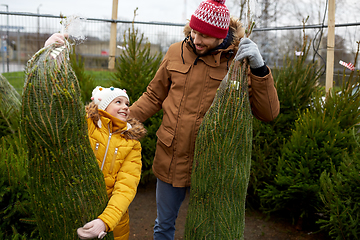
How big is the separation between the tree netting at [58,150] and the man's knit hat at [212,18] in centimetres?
94

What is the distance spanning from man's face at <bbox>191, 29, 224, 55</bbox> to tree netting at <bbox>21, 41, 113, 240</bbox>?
0.95 m

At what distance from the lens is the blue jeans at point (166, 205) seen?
2521 millimetres

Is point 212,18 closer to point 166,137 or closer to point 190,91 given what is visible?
point 190,91

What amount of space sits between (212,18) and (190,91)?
56 cm

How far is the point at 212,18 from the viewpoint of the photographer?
81.4 inches

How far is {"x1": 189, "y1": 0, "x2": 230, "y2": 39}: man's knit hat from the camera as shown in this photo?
2072 mm

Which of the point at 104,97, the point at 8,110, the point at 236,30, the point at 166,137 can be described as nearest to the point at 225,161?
the point at 166,137

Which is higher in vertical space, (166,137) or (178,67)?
(178,67)

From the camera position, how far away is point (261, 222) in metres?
3.89

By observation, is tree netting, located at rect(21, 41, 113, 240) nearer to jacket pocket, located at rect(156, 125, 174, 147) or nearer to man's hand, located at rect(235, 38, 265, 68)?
jacket pocket, located at rect(156, 125, 174, 147)

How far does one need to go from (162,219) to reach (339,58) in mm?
4813

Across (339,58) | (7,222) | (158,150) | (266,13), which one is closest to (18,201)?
(7,222)

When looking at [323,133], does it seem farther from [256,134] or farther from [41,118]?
[41,118]

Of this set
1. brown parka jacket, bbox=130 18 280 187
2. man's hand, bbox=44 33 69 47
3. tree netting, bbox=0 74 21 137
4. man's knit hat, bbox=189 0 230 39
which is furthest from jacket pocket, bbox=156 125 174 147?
Result: tree netting, bbox=0 74 21 137
